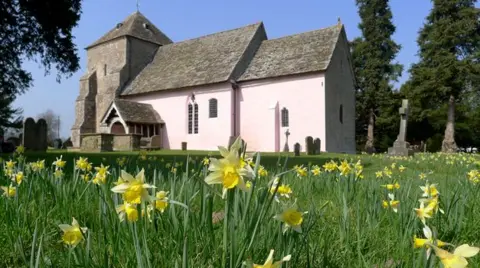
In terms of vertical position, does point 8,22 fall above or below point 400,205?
above

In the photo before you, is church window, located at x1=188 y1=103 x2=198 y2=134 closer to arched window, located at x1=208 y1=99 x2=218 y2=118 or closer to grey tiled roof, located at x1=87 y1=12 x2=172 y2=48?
arched window, located at x1=208 y1=99 x2=218 y2=118

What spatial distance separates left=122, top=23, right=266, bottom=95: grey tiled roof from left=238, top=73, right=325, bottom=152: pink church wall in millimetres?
2277

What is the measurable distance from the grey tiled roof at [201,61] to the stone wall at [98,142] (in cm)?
1047

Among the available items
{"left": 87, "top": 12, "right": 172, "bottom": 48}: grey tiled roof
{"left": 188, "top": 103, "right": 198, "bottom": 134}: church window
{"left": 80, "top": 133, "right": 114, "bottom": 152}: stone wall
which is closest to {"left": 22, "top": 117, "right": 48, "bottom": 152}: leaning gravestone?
{"left": 80, "top": 133, "right": 114, "bottom": 152}: stone wall

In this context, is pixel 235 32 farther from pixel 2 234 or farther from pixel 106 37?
pixel 2 234

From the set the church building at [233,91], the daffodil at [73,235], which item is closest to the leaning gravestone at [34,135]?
the church building at [233,91]

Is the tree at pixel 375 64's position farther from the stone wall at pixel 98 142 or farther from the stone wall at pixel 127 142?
the stone wall at pixel 98 142

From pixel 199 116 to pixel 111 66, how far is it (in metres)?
12.1

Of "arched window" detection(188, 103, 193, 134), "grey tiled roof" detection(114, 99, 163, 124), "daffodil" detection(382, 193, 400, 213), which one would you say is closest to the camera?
"daffodil" detection(382, 193, 400, 213)

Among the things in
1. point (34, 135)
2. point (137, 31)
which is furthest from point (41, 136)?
point (137, 31)

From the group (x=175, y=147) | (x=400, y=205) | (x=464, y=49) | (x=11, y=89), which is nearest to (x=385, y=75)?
(x=464, y=49)

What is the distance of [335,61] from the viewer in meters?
26.5

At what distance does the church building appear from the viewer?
2586cm

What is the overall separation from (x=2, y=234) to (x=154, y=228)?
110 centimetres
